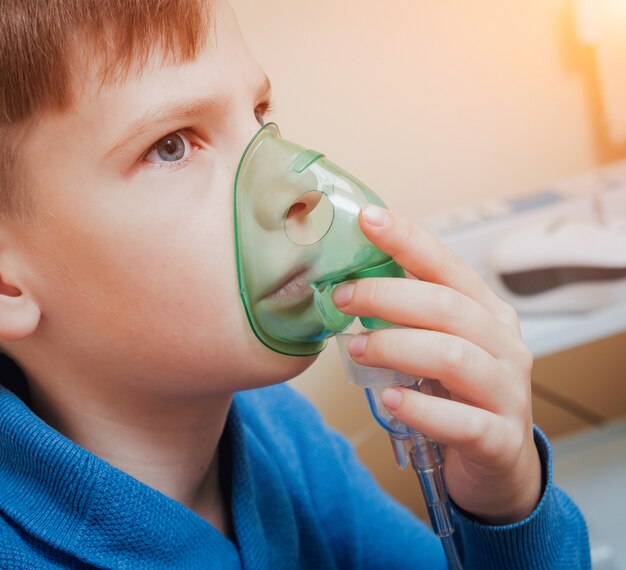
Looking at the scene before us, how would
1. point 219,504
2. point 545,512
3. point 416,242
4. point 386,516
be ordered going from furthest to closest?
point 386,516
point 219,504
point 545,512
point 416,242

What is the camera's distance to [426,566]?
1.00m

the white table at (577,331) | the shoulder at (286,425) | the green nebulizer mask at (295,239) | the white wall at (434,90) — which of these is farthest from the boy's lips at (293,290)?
the white wall at (434,90)

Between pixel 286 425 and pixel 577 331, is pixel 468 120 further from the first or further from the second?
pixel 286 425

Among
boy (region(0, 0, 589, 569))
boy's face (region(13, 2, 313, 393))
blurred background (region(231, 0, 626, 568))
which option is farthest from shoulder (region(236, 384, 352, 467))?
blurred background (region(231, 0, 626, 568))

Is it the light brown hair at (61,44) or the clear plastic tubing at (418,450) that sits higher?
the light brown hair at (61,44)

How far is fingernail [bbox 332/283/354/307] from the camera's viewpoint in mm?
674

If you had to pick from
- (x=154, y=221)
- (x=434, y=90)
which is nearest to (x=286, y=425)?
(x=154, y=221)

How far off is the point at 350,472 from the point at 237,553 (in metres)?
0.25

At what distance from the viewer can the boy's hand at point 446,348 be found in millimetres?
663

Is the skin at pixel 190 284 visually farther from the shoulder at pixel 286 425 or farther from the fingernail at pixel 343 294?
the shoulder at pixel 286 425

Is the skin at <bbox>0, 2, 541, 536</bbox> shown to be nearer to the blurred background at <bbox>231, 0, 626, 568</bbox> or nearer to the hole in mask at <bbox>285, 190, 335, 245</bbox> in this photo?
the hole in mask at <bbox>285, 190, 335, 245</bbox>

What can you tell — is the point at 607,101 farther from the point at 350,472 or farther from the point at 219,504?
the point at 219,504

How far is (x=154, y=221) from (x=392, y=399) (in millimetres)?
244

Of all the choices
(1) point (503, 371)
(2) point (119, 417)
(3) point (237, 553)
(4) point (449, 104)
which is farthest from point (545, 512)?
(4) point (449, 104)
